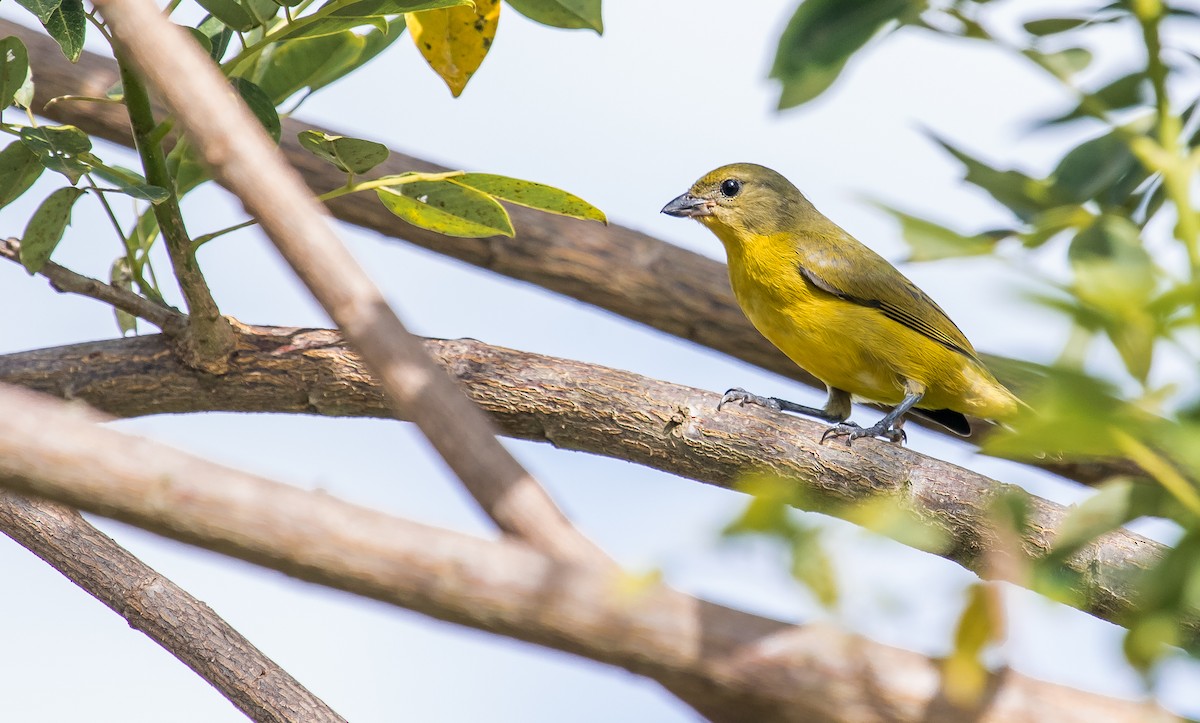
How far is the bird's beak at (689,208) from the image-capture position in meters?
4.04

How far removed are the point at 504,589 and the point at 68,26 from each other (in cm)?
156

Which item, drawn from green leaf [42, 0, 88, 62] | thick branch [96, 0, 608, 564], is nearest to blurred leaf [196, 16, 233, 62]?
green leaf [42, 0, 88, 62]

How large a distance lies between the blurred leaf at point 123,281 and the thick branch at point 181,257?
207 mm

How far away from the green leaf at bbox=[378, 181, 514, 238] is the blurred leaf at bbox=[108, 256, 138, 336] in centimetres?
78

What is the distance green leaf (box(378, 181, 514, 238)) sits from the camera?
2010 millimetres

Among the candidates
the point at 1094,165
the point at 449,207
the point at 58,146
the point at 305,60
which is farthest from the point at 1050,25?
the point at 305,60

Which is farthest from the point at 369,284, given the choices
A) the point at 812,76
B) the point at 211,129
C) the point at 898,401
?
the point at 898,401

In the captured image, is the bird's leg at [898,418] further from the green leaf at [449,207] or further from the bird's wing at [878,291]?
the green leaf at [449,207]

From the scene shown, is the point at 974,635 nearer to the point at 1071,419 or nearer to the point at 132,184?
the point at 1071,419

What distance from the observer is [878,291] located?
358 centimetres

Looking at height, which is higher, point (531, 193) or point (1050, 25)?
point (531, 193)

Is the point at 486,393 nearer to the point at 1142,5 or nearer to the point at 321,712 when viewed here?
the point at 321,712

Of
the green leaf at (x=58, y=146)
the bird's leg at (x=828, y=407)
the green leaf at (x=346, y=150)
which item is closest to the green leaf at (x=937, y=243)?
the green leaf at (x=346, y=150)

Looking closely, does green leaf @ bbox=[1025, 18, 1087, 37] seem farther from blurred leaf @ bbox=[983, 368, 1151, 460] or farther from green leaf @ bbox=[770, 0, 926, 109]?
blurred leaf @ bbox=[983, 368, 1151, 460]
